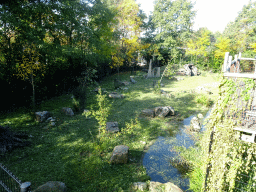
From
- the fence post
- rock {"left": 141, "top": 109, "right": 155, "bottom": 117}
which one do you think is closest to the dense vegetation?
rock {"left": 141, "top": 109, "right": 155, "bottom": 117}

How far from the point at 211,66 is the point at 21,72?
1189 inches

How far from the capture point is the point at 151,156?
589 cm

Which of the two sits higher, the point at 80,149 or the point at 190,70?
the point at 190,70

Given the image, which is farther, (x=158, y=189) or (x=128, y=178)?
(x=128, y=178)

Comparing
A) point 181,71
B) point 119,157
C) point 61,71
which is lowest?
point 119,157

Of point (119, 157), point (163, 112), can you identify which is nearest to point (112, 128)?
point (119, 157)

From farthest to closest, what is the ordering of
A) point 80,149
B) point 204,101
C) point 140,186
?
point 204,101
point 80,149
point 140,186

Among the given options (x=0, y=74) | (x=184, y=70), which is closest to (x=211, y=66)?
(x=184, y=70)

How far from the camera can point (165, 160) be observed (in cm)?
565

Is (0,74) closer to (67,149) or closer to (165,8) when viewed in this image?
(67,149)

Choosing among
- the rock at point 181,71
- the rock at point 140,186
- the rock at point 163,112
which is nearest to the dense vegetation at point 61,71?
the rock at point 140,186

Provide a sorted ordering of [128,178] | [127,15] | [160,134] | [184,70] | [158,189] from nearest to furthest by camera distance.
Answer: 1. [158,189]
2. [128,178]
3. [160,134]
4. [127,15]
5. [184,70]

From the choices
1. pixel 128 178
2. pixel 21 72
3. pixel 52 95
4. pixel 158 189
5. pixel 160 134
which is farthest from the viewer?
pixel 52 95

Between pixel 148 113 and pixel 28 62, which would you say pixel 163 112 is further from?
pixel 28 62
